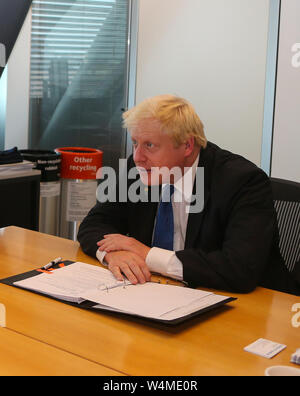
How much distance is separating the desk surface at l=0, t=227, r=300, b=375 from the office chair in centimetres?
31

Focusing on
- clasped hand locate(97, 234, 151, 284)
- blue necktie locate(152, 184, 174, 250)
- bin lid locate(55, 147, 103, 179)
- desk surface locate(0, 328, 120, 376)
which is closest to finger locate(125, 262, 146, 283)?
clasped hand locate(97, 234, 151, 284)

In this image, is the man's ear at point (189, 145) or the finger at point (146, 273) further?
the man's ear at point (189, 145)

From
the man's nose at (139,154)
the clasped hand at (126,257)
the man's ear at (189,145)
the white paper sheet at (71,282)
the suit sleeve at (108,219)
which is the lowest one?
the white paper sheet at (71,282)

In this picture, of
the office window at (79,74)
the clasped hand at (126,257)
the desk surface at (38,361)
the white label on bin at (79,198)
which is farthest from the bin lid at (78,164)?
the desk surface at (38,361)

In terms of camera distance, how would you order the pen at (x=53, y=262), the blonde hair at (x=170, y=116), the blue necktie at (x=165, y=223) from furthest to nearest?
1. the blue necktie at (x=165, y=223)
2. the blonde hair at (x=170, y=116)
3. the pen at (x=53, y=262)

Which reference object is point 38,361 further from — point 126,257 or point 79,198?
point 79,198

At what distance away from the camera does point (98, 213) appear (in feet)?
7.16

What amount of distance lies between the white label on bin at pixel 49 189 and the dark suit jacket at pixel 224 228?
5.38 feet

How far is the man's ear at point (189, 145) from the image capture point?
202 cm

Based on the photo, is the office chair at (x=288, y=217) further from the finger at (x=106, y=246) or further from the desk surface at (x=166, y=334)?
the finger at (x=106, y=246)

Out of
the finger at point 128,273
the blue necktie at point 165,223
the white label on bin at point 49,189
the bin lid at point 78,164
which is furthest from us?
the bin lid at point 78,164

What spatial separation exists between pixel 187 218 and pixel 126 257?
35 cm

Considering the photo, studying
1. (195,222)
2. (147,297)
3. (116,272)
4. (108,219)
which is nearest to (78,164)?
(108,219)

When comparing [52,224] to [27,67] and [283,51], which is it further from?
[283,51]
